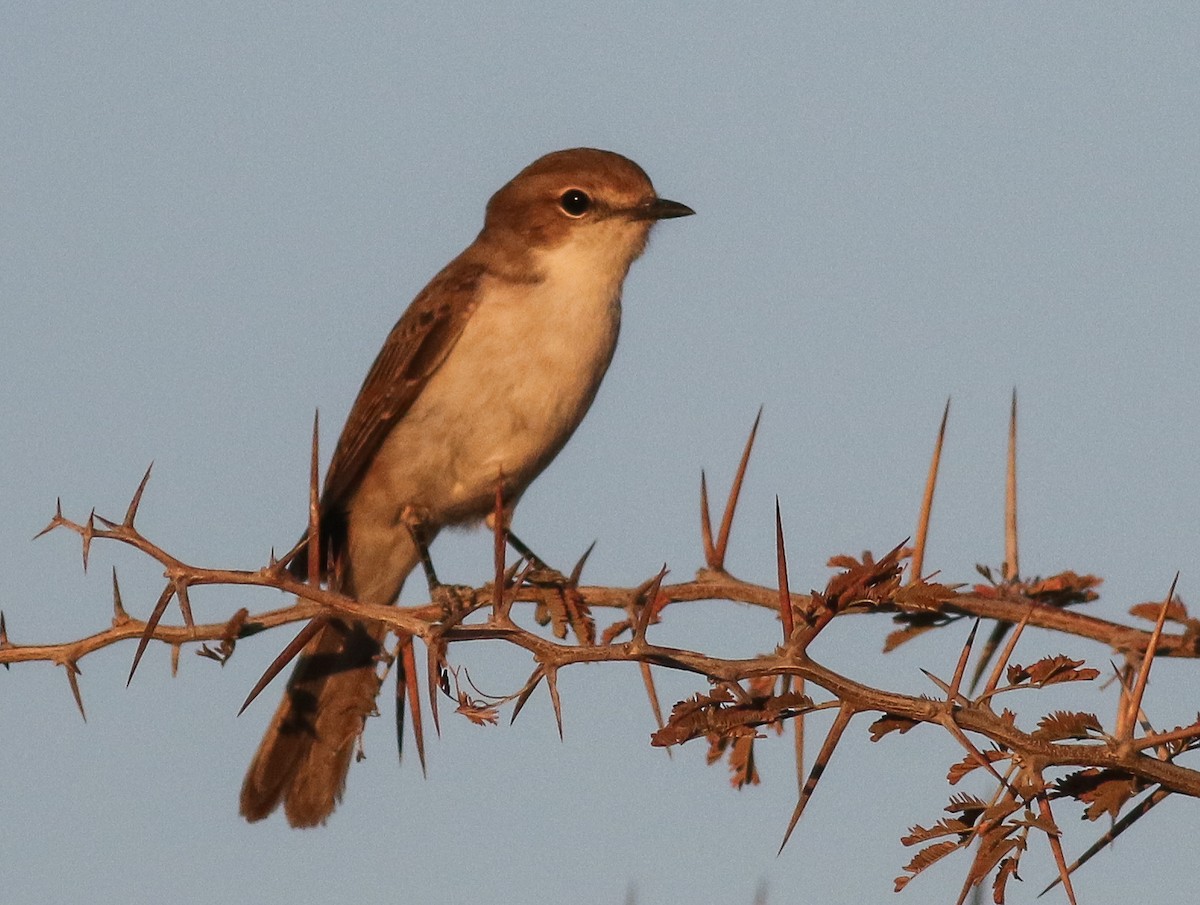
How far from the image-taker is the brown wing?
632cm

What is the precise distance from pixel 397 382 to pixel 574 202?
1.22 metres

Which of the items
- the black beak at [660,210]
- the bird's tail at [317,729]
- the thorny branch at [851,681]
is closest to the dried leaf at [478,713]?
the thorny branch at [851,681]

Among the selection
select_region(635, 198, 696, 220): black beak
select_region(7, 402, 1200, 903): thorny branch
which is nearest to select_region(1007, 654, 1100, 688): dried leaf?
select_region(7, 402, 1200, 903): thorny branch

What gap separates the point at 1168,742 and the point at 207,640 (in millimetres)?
1873

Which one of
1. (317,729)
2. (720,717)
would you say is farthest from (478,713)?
(317,729)

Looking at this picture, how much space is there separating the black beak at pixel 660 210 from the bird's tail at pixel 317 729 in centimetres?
224

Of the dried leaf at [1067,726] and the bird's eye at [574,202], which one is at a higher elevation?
the bird's eye at [574,202]

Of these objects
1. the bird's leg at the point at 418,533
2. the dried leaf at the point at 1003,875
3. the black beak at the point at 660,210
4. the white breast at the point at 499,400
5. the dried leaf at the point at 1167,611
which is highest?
the black beak at the point at 660,210

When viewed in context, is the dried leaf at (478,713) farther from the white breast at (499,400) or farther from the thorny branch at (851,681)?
the white breast at (499,400)

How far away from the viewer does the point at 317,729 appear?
18.4ft

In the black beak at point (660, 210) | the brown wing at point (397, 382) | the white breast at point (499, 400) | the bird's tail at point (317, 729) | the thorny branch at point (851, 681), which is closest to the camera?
the thorny branch at point (851, 681)

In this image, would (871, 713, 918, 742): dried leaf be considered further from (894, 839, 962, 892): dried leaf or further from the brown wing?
the brown wing

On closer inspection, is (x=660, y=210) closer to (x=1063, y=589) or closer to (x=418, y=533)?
(x=418, y=533)

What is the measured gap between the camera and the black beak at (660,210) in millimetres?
6859
